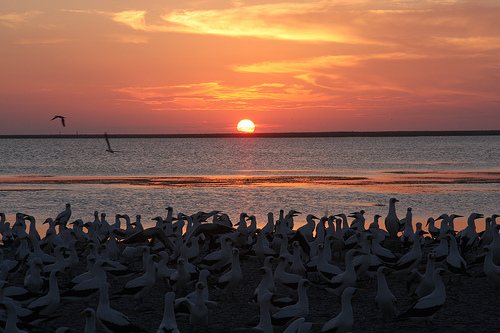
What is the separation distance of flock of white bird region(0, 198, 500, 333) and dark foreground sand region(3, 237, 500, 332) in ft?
0.61

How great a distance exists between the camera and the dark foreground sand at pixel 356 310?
1171cm

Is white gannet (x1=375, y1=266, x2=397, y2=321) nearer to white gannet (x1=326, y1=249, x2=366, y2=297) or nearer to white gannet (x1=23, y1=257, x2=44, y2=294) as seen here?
white gannet (x1=326, y1=249, x2=366, y2=297)

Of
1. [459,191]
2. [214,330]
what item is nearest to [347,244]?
[214,330]

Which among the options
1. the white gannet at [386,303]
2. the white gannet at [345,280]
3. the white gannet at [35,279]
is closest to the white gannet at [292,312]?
the white gannet at [386,303]

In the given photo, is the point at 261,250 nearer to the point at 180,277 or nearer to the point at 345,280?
the point at 180,277

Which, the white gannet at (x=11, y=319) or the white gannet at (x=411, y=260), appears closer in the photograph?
the white gannet at (x=11, y=319)

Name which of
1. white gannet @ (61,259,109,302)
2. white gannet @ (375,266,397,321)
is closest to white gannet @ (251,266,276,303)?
white gannet @ (375,266,397,321)

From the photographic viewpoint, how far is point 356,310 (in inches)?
506

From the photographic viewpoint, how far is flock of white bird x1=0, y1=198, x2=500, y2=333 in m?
11.0

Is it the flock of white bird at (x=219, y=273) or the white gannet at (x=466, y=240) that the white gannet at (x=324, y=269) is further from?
the white gannet at (x=466, y=240)

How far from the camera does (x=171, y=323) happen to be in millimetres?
10016

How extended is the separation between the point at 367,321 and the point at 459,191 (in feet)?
107

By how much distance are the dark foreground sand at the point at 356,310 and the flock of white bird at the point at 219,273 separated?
187 millimetres

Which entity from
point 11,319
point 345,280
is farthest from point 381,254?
point 11,319
